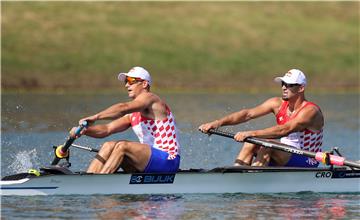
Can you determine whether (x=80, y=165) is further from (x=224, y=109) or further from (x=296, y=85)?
(x=224, y=109)

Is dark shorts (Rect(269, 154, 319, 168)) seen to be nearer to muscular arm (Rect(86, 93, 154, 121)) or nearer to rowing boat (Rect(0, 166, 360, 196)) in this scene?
rowing boat (Rect(0, 166, 360, 196))

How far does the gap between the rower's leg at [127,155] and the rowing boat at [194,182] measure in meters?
0.15

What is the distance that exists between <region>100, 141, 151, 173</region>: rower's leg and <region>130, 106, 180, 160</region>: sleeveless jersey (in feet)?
0.81

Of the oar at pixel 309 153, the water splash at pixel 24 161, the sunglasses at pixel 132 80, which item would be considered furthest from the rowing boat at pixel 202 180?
the water splash at pixel 24 161

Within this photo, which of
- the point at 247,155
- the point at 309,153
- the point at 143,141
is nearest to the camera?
the point at 143,141

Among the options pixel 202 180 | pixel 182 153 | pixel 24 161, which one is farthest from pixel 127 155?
pixel 182 153

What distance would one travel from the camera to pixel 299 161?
63.0ft

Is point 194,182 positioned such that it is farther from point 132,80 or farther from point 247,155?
point 132,80

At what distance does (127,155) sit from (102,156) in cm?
39

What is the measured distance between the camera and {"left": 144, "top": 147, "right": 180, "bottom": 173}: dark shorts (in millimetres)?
18078

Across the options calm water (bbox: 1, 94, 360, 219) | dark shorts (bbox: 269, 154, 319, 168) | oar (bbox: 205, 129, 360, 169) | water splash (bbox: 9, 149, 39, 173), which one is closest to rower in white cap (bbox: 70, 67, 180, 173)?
calm water (bbox: 1, 94, 360, 219)

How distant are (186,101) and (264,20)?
24475 mm

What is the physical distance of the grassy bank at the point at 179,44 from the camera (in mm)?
55938

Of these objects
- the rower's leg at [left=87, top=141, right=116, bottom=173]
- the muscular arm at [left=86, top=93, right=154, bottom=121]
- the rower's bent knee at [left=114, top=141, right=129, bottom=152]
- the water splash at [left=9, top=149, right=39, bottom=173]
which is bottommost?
the water splash at [left=9, top=149, right=39, bottom=173]
